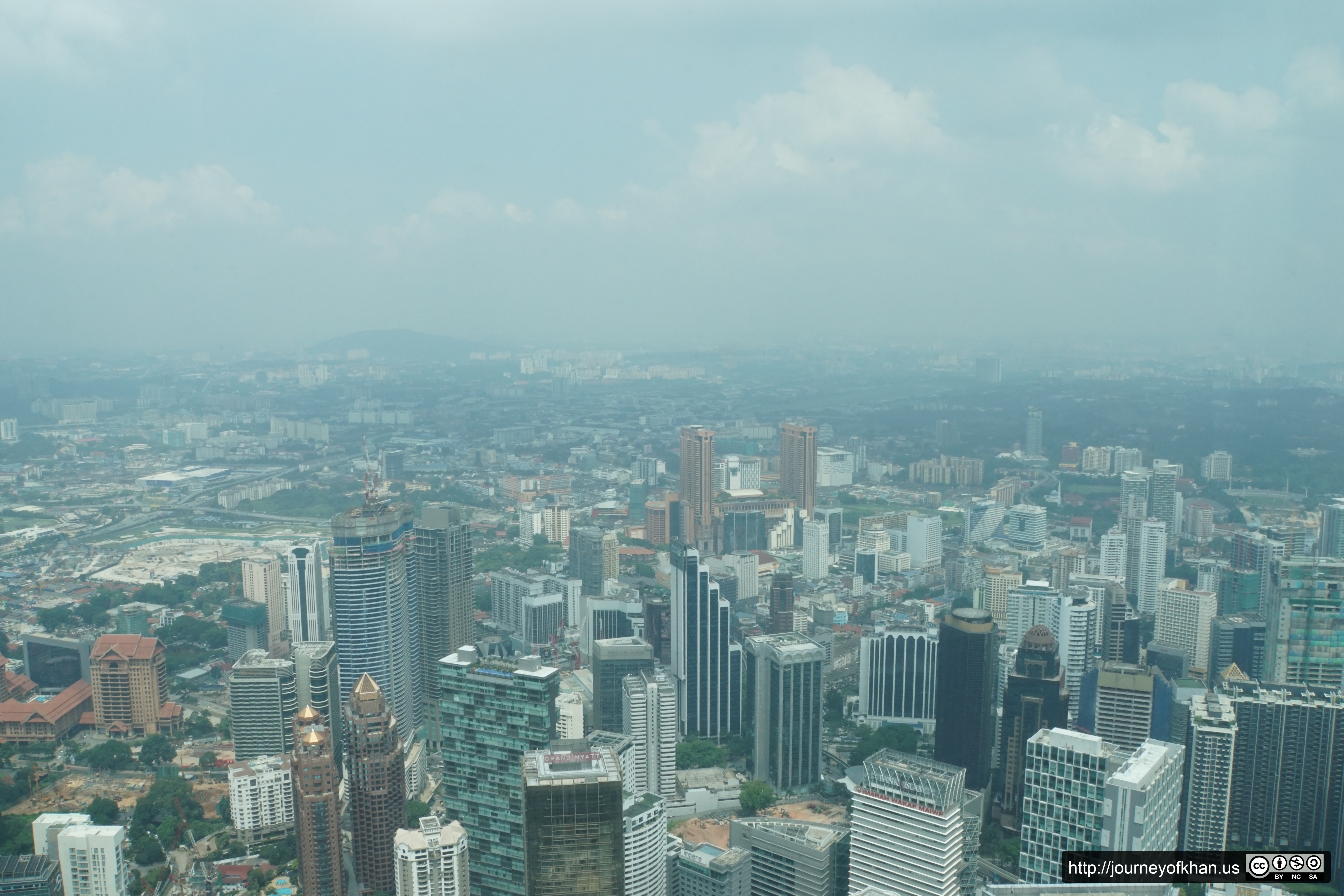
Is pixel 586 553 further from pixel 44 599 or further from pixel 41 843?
pixel 41 843

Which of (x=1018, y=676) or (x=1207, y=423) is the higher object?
(x=1207, y=423)

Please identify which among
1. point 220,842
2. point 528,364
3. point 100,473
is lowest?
point 220,842

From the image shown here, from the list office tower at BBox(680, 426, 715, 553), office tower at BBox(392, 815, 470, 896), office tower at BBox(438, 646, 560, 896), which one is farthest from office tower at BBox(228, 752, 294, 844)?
office tower at BBox(680, 426, 715, 553)

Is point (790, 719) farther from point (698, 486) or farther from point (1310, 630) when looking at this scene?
point (698, 486)

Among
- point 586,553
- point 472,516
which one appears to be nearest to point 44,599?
point 472,516

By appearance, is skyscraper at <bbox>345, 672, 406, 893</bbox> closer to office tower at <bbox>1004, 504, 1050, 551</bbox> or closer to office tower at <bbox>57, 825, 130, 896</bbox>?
office tower at <bbox>57, 825, 130, 896</bbox>

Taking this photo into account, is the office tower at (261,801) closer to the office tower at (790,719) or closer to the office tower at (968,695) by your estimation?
the office tower at (790,719)
